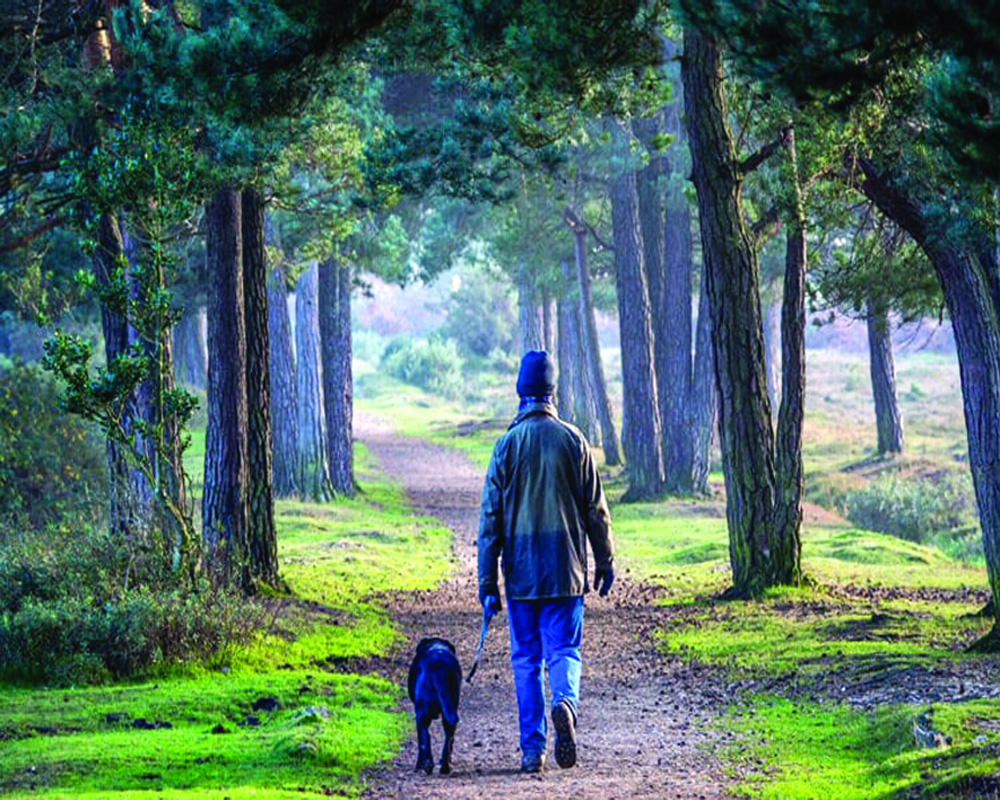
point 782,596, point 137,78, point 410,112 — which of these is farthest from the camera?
point 410,112

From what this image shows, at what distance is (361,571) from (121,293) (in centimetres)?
769

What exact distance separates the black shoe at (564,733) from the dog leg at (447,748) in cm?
58

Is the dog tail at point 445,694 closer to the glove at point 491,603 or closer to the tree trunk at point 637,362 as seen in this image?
the glove at point 491,603

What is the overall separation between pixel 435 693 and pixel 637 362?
2244cm

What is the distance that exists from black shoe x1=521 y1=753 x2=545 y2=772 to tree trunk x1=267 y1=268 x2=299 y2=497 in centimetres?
2088

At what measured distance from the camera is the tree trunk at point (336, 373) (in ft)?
103

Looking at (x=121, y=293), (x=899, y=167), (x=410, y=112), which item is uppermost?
(x=410, y=112)

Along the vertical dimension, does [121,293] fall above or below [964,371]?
above

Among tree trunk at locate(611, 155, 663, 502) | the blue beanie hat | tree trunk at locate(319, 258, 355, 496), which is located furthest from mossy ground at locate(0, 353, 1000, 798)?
tree trunk at locate(319, 258, 355, 496)

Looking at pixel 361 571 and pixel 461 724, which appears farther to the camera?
pixel 361 571

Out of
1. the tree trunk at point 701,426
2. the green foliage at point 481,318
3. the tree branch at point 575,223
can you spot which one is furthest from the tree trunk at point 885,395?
the green foliage at point 481,318

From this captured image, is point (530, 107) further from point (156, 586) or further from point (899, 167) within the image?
point (156, 586)

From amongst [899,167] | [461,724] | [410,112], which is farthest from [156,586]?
[410,112]

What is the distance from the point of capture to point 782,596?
1569 centimetres
